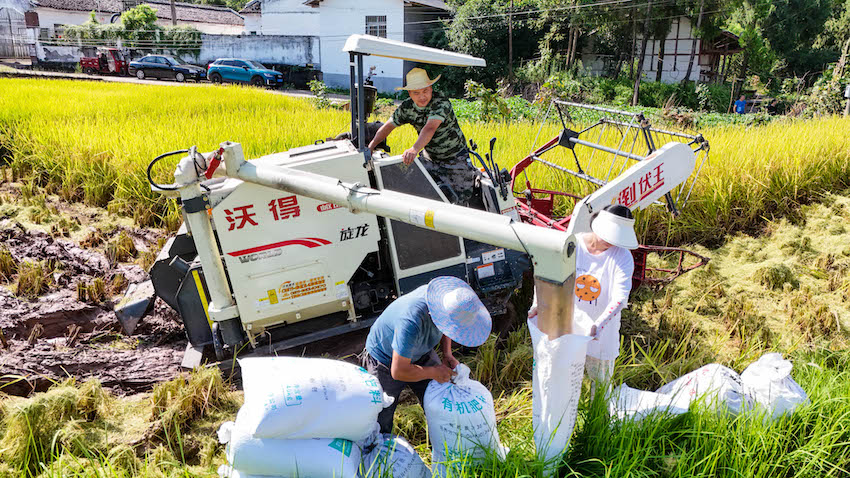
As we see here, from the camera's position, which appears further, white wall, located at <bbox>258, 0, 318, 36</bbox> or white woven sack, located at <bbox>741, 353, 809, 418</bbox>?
white wall, located at <bbox>258, 0, 318, 36</bbox>

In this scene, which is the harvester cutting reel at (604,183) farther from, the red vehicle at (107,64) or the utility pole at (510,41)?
the red vehicle at (107,64)

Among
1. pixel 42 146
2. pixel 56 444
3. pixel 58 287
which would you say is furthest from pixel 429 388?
pixel 42 146

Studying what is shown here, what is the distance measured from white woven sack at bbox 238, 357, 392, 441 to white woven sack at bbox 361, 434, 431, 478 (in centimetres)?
11

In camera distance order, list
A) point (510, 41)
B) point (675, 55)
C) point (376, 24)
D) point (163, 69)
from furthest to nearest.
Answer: point (675, 55) < point (376, 24) < point (510, 41) < point (163, 69)

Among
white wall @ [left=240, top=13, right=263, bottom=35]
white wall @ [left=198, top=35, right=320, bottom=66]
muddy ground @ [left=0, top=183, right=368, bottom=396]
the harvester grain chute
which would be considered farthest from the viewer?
white wall @ [left=240, top=13, right=263, bottom=35]

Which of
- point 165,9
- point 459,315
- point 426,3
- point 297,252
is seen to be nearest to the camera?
point 459,315

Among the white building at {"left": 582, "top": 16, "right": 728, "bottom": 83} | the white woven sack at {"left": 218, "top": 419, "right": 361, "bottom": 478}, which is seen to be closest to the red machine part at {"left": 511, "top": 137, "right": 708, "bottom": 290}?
the white woven sack at {"left": 218, "top": 419, "right": 361, "bottom": 478}

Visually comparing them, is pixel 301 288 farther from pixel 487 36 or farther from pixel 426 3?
pixel 487 36

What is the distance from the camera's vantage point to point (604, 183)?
13.8 ft

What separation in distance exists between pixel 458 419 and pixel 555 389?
20.4 inches

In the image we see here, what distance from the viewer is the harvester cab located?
10.8ft

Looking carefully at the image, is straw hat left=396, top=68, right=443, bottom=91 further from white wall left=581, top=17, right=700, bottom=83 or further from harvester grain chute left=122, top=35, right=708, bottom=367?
white wall left=581, top=17, right=700, bottom=83

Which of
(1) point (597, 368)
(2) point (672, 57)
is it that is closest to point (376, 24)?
(2) point (672, 57)

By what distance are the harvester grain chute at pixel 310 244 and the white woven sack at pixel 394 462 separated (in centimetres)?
115
